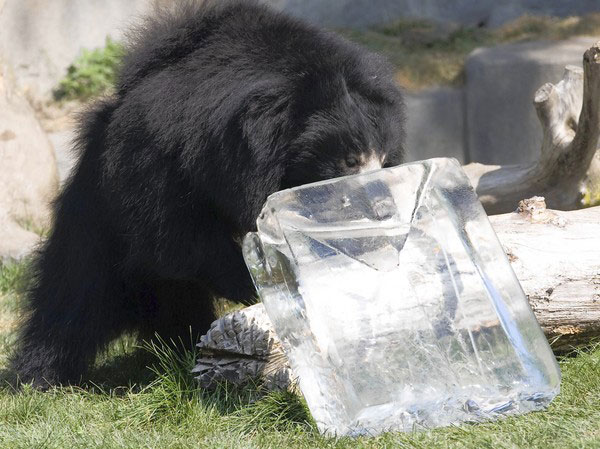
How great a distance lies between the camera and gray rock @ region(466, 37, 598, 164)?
29.1ft

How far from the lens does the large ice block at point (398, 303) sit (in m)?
3.31

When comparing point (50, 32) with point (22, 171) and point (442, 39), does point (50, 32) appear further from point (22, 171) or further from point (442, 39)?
point (442, 39)

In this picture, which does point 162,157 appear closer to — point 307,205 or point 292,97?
point 292,97

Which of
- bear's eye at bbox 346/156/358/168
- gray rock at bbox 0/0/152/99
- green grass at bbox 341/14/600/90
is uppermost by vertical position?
gray rock at bbox 0/0/152/99

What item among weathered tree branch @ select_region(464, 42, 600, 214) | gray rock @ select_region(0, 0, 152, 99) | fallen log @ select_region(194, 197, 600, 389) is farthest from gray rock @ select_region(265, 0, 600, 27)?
fallen log @ select_region(194, 197, 600, 389)

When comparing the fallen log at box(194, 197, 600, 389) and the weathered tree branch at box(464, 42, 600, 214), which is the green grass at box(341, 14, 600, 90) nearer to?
the weathered tree branch at box(464, 42, 600, 214)

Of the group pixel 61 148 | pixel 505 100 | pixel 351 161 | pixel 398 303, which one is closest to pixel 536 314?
pixel 398 303

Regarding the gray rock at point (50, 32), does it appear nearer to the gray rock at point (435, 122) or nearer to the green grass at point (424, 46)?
the green grass at point (424, 46)

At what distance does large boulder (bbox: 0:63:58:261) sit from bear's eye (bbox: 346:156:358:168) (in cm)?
364

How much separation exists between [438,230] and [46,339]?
2174 millimetres

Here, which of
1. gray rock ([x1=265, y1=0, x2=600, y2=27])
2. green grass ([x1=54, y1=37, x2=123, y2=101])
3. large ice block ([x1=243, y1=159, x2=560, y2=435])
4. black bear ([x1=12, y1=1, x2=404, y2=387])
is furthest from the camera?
gray rock ([x1=265, y1=0, x2=600, y2=27])

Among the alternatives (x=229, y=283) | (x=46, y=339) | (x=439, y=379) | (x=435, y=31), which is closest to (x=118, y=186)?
(x=229, y=283)

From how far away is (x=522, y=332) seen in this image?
3445 millimetres

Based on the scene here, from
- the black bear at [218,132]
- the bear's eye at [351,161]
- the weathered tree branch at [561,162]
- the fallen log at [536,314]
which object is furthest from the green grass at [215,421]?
the weathered tree branch at [561,162]
